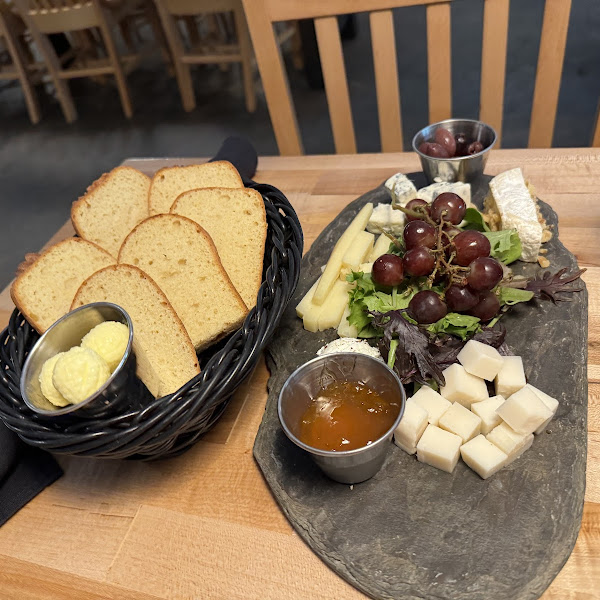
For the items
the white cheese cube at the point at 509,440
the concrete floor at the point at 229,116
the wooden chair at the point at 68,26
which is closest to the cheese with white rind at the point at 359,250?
the white cheese cube at the point at 509,440

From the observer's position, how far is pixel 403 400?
0.99 m

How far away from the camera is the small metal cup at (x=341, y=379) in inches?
37.2

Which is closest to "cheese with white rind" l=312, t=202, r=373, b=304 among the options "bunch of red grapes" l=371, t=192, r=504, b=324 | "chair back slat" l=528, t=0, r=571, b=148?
"bunch of red grapes" l=371, t=192, r=504, b=324

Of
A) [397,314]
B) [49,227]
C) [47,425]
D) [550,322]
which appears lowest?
[49,227]

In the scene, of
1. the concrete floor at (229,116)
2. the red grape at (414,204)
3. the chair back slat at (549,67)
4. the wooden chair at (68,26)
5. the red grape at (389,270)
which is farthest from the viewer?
the wooden chair at (68,26)

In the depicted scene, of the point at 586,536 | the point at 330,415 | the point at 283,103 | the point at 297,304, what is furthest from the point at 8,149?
the point at 586,536

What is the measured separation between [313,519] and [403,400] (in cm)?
27

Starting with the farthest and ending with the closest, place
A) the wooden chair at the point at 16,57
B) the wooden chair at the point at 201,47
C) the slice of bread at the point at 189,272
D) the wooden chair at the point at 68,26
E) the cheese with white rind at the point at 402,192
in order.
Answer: the wooden chair at the point at 16,57 < the wooden chair at the point at 68,26 < the wooden chair at the point at 201,47 < the cheese with white rind at the point at 402,192 < the slice of bread at the point at 189,272

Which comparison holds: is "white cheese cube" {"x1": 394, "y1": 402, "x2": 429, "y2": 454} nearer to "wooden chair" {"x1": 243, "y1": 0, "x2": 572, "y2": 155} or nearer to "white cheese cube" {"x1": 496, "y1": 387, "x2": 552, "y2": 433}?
"white cheese cube" {"x1": 496, "y1": 387, "x2": 552, "y2": 433}

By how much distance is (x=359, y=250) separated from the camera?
1444mm

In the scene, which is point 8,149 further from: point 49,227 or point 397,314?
point 397,314

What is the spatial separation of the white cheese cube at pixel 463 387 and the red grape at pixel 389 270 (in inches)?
10.6

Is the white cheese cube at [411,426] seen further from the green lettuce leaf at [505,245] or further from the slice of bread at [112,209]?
the slice of bread at [112,209]

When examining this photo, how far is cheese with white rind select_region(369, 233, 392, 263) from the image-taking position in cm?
147
